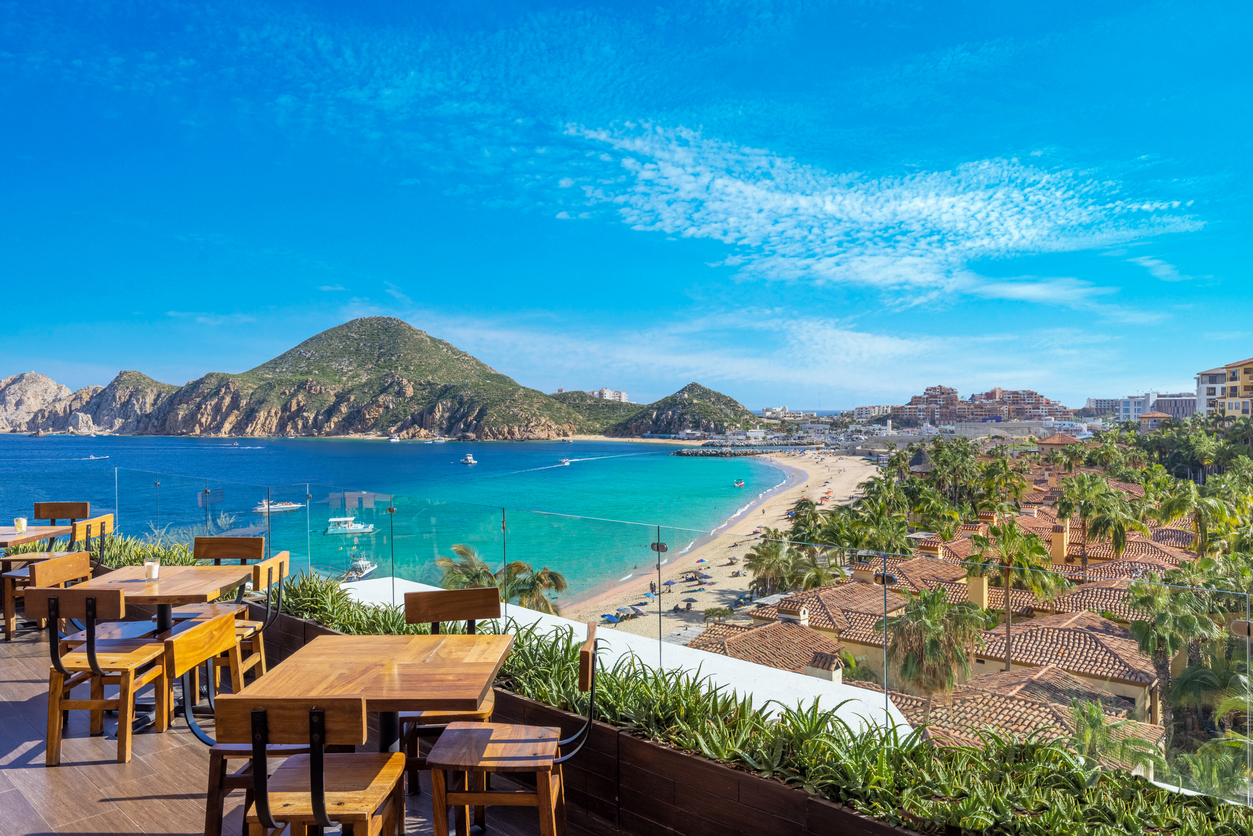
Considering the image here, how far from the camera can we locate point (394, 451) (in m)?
100

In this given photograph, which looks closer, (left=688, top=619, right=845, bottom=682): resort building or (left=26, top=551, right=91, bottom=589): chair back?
(left=688, top=619, right=845, bottom=682): resort building

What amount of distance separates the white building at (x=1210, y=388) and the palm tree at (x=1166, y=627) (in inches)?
3941

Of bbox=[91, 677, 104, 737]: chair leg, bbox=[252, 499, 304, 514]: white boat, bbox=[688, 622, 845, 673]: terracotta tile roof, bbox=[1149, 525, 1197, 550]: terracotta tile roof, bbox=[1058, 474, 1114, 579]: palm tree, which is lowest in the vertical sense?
bbox=[1149, 525, 1197, 550]: terracotta tile roof

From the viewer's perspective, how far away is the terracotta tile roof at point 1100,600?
3287mm

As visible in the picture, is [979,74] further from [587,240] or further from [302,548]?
[302,548]

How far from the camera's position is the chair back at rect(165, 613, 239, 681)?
2.69 metres

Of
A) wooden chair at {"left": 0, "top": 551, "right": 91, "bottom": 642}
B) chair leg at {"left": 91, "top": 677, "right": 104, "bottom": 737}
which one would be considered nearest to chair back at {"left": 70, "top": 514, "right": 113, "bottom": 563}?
wooden chair at {"left": 0, "top": 551, "right": 91, "bottom": 642}

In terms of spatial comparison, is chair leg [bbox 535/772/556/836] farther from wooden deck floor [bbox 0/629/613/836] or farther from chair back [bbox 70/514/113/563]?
chair back [bbox 70/514/113/563]

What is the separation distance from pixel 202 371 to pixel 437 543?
153m

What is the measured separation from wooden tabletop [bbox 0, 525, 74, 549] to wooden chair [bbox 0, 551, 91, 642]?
294 millimetres

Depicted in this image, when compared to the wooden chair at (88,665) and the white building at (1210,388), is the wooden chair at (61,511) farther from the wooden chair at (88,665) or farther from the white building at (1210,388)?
the white building at (1210,388)


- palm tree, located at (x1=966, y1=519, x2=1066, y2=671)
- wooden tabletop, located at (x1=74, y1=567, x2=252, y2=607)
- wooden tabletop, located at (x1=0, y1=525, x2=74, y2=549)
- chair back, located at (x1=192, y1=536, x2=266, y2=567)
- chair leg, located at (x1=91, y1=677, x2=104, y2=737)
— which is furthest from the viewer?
wooden tabletop, located at (x1=0, y1=525, x2=74, y2=549)

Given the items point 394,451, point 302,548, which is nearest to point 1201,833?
point 302,548

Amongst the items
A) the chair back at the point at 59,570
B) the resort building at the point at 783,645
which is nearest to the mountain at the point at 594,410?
the chair back at the point at 59,570
